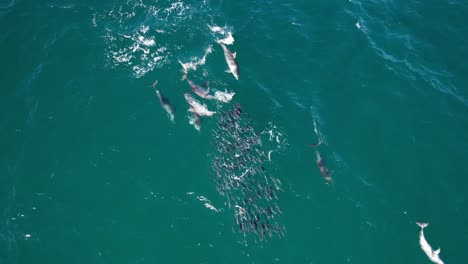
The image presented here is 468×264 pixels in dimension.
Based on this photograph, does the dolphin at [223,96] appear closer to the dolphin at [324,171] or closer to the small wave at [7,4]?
the dolphin at [324,171]

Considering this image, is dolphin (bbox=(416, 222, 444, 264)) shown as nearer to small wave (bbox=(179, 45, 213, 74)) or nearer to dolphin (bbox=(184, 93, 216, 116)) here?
dolphin (bbox=(184, 93, 216, 116))

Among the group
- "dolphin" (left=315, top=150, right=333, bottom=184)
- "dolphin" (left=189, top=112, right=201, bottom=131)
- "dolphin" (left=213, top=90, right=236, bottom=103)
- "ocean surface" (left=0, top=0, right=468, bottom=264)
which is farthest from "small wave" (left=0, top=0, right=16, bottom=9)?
"dolphin" (left=315, top=150, right=333, bottom=184)

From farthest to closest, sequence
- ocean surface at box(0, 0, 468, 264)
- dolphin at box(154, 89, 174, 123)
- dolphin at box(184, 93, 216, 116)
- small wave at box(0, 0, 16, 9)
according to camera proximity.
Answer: small wave at box(0, 0, 16, 9) < dolphin at box(184, 93, 216, 116) < dolphin at box(154, 89, 174, 123) < ocean surface at box(0, 0, 468, 264)

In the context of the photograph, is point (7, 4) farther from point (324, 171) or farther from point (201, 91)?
point (324, 171)

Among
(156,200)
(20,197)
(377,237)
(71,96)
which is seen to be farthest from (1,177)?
(377,237)

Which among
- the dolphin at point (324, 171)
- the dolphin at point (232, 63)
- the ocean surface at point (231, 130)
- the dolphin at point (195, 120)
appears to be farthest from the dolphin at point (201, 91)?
the dolphin at point (324, 171)

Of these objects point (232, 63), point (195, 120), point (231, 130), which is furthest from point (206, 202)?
point (232, 63)
